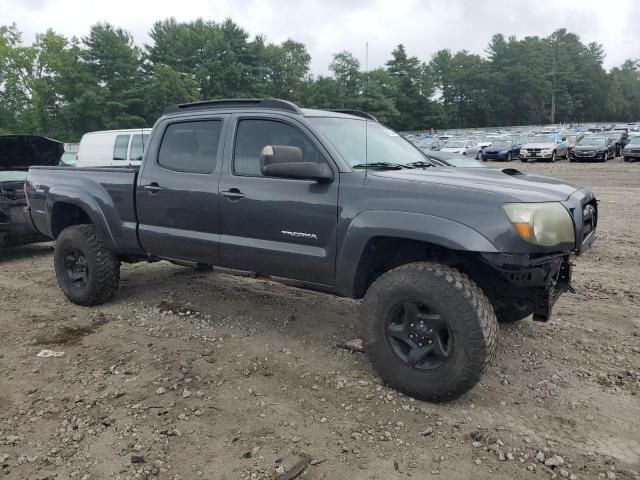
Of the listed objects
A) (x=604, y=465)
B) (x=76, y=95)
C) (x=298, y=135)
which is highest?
(x=76, y=95)

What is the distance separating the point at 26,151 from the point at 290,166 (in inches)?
246

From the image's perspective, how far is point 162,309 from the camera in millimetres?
5117

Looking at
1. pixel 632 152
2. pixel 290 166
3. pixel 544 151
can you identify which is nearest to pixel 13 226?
pixel 290 166

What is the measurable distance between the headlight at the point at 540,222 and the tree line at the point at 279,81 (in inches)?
2335

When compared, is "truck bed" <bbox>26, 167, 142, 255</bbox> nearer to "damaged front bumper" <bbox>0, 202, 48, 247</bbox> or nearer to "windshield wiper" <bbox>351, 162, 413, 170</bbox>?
"damaged front bumper" <bbox>0, 202, 48, 247</bbox>

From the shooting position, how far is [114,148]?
12117 millimetres

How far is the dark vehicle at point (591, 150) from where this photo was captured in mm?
27375

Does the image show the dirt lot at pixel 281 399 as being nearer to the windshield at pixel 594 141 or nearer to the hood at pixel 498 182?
the hood at pixel 498 182

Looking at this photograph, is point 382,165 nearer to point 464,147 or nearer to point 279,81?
point 464,147

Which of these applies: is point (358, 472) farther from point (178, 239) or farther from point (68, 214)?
point (68, 214)

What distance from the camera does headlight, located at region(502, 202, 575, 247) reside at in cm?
298

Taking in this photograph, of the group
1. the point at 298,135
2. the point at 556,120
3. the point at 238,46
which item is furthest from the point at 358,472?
the point at 556,120

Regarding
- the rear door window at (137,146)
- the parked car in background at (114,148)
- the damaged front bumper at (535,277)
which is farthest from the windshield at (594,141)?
the damaged front bumper at (535,277)

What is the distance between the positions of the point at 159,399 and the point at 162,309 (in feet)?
6.00
